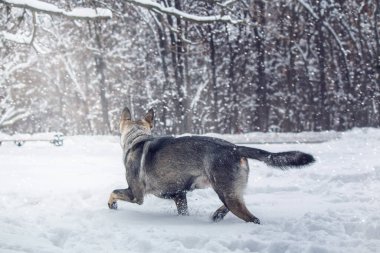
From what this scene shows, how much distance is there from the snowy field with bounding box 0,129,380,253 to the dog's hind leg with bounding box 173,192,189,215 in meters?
0.12

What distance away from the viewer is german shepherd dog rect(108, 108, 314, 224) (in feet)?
18.5

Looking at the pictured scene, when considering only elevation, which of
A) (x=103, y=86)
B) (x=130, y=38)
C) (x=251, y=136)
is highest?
(x=130, y=38)

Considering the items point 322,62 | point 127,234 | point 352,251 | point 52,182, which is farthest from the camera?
point 322,62

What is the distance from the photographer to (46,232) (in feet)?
16.6

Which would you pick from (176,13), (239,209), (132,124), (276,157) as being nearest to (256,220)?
(239,209)

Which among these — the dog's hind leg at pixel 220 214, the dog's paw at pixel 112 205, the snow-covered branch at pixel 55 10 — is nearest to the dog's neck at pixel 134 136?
the dog's paw at pixel 112 205

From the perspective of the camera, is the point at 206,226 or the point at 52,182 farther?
the point at 52,182

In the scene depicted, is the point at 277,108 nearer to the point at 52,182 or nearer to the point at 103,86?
the point at 103,86

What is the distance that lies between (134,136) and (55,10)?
113 inches

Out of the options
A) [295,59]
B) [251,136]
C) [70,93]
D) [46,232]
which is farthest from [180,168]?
[70,93]

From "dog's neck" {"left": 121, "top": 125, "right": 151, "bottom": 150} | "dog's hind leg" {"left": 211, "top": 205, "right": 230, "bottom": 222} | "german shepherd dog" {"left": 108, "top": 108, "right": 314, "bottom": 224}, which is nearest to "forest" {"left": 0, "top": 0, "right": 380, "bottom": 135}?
"dog's neck" {"left": 121, "top": 125, "right": 151, "bottom": 150}

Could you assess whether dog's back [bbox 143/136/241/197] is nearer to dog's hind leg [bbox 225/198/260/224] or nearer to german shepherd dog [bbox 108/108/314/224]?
german shepherd dog [bbox 108/108/314/224]

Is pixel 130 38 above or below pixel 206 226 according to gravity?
above

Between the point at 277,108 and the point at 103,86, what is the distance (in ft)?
40.1
